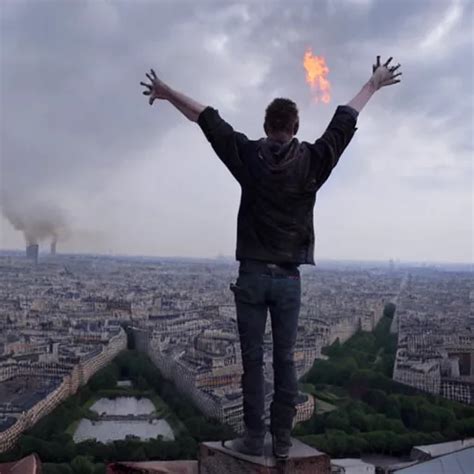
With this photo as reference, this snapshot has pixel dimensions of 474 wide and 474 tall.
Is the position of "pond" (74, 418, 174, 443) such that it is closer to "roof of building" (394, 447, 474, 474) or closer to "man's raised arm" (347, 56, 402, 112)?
"roof of building" (394, 447, 474, 474)

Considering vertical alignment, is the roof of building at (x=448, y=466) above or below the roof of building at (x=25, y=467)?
below

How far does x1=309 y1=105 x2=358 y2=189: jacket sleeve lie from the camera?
1.61m

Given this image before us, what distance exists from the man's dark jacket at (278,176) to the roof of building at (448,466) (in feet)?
8.11

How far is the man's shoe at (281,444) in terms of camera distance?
1.62 m

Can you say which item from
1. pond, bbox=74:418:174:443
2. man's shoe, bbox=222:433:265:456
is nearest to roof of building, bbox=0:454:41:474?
man's shoe, bbox=222:433:265:456

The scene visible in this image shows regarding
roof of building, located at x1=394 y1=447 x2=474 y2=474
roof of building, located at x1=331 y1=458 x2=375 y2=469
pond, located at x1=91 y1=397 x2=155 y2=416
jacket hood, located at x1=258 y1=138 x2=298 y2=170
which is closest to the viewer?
jacket hood, located at x1=258 y1=138 x2=298 y2=170

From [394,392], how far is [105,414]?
503 centimetres

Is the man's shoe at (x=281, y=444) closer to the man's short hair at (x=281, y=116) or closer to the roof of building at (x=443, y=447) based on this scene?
the man's short hair at (x=281, y=116)

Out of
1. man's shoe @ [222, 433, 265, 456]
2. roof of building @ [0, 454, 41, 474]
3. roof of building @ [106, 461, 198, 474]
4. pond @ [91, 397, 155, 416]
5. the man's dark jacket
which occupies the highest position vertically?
the man's dark jacket

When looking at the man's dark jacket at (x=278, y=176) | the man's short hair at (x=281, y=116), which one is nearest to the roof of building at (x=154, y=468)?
the man's dark jacket at (x=278, y=176)

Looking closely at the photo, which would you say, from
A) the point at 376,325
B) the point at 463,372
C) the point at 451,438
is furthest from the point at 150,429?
the point at 376,325

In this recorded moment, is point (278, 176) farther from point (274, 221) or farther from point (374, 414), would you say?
point (374, 414)

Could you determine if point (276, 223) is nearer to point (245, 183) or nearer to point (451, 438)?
point (245, 183)

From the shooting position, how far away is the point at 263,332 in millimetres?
1678
